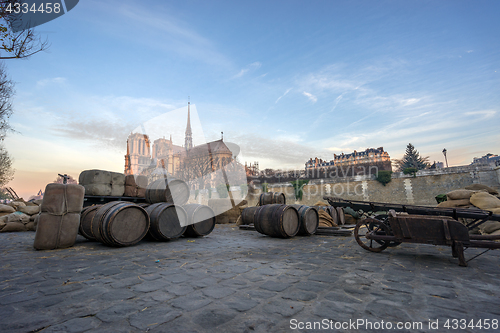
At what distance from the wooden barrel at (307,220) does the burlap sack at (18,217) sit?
12.2 meters

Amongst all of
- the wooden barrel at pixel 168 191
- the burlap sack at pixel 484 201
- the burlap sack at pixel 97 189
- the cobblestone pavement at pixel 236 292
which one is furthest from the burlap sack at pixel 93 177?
the burlap sack at pixel 484 201

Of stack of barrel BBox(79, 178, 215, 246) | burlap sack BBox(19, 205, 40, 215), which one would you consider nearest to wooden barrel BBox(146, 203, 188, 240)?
stack of barrel BBox(79, 178, 215, 246)

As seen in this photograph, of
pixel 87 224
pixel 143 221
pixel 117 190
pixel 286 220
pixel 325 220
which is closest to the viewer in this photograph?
pixel 143 221

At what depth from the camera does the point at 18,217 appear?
10.5m

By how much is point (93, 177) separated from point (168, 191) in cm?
398

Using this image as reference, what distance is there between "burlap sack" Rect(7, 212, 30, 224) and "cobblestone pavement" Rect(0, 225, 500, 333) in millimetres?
8087

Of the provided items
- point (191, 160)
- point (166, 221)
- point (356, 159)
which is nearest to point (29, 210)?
point (166, 221)

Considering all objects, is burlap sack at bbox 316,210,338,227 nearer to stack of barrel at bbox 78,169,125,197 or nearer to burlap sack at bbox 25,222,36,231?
stack of barrel at bbox 78,169,125,197

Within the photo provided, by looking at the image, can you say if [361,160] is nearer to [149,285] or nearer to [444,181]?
[444,181]

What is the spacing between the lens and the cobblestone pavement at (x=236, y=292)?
2014 mm

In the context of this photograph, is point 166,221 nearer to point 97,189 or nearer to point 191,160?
point 97,189

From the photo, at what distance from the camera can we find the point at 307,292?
2689 mm

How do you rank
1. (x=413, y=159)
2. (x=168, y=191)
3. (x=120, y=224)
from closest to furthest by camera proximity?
(x=120, y=224)
(x=168, y=191)
(x=413, y=159)

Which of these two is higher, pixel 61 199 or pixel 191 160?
pixel 191 160
